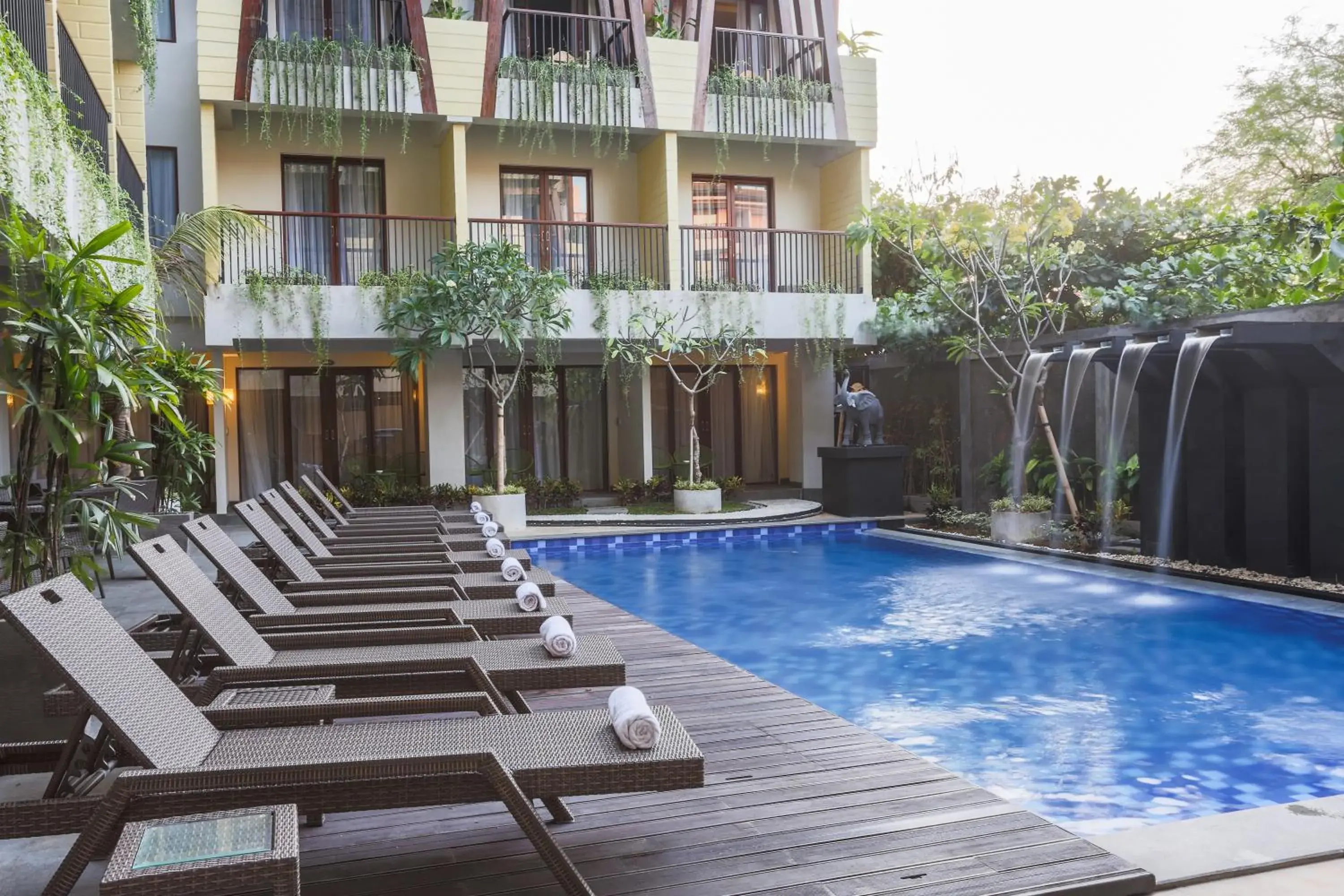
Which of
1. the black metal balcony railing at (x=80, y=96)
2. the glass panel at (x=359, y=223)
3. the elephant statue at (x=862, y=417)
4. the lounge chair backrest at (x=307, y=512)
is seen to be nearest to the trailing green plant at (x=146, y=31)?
the black metal balcony railing at (x=80, y=96)

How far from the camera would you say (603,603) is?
7.64 meters

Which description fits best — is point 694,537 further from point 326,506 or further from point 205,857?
point 205,857

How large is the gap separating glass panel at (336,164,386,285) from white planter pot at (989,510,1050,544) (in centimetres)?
864

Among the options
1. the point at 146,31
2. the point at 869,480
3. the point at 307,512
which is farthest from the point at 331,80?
the point at 869,480

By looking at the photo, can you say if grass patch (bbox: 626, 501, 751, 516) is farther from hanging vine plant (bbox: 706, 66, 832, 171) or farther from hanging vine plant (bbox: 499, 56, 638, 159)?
hanging vine plant (bbox: 706, 66, 832, 171)

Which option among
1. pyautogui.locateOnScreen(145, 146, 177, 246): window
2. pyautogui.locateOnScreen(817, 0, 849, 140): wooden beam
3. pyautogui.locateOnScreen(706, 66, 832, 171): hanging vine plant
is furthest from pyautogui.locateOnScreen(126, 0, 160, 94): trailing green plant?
pyautogui.locateOnScreen(817, 0, 849, 140): wooden beam

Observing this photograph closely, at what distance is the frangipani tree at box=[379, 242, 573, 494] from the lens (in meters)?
13.7

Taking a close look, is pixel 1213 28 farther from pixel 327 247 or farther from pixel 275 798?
pixel 275 798

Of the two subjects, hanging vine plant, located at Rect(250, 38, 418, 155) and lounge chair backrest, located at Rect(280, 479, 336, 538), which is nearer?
lounge chair backrest, located at Rect(280, 479, 336, 538)

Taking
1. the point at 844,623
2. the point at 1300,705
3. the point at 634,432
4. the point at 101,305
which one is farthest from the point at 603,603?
the point at 634,432

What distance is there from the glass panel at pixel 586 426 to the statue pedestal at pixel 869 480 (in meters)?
4.35

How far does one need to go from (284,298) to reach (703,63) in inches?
264

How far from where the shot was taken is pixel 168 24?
48.2 feet

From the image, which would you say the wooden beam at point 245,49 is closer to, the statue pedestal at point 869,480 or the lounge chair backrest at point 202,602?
the statue pedestal at point 869,480
